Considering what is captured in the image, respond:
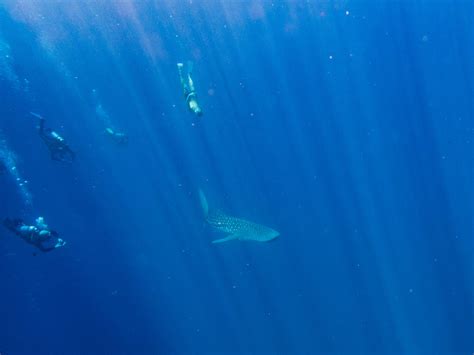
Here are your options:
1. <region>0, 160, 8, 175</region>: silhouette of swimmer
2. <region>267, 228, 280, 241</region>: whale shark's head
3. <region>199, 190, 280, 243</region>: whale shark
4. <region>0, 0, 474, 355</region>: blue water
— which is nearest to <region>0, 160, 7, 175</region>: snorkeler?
<region>0, 160, 8, 175</region>: silhouette of swimmer

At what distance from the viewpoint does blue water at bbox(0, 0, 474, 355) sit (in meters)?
12.6

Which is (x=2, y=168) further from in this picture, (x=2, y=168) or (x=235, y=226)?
(x=235, y=226)

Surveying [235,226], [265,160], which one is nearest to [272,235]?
[235,226]

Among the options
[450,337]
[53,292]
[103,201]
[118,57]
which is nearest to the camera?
[118,57]

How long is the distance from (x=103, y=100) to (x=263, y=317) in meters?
11.6

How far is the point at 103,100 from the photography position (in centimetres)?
1352

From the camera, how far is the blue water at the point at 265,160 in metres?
12.6

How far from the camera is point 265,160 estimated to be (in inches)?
559

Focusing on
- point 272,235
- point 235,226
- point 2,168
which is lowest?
point 272,235

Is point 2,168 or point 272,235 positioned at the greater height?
point 2,168

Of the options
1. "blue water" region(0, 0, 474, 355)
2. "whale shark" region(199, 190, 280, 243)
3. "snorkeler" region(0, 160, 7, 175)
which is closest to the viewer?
"whale shark" region(199, 190, 280, 243)

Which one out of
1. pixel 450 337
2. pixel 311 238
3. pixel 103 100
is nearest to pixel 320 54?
pixel 311 238

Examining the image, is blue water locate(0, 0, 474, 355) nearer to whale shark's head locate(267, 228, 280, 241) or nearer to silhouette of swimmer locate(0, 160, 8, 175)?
silhouette of swimmer locate(0, 160, 8, 175)

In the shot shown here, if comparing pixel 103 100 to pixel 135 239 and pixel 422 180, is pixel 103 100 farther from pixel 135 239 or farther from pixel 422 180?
pixel 422 180
